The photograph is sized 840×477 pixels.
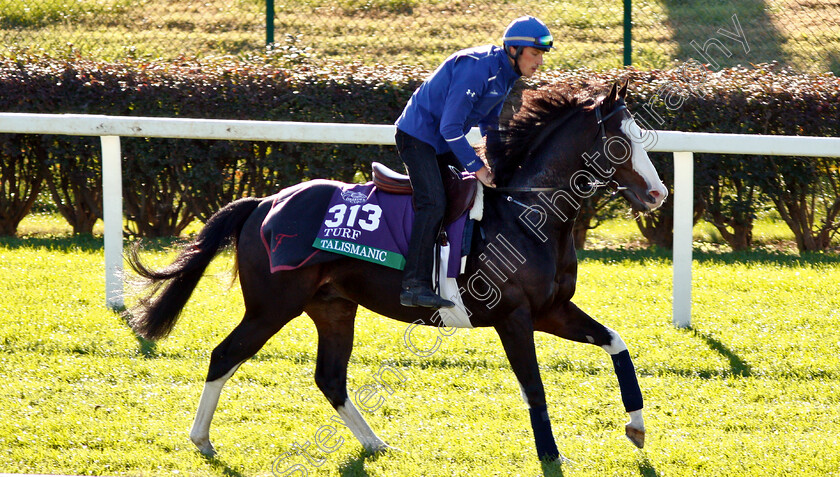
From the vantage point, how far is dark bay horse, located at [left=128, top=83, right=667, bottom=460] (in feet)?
14.3

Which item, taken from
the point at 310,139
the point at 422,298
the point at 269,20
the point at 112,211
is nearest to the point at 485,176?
the point at 422,298

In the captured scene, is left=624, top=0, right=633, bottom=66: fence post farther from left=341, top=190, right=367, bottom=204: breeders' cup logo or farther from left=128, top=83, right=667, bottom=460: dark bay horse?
left=341, top=190, right=367, bottom=204: breeders' cup logo

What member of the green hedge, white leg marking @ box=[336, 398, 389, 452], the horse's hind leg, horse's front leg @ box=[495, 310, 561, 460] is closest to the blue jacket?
horse's front leg @ box=[495, 310, 561, 460]

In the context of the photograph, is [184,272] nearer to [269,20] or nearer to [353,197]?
[353,197]

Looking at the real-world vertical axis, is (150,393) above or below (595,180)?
below

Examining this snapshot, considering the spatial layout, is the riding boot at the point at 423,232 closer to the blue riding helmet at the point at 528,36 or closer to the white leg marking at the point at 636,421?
the blue riding helmet at the point at 528,36

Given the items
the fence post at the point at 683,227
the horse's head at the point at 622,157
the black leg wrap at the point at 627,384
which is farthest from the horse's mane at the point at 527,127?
the fence post at the point at 683,227

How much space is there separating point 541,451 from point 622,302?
9.11 ft

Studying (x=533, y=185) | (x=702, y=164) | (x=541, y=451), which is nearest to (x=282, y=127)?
(x=533, y=185)

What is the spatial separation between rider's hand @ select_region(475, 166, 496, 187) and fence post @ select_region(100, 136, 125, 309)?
10.1ft

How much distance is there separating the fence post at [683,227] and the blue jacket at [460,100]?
2212 millimetres

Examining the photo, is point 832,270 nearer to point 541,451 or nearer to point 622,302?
point 622,302

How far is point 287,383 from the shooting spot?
5.44 meters

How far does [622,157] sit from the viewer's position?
14.3ft
